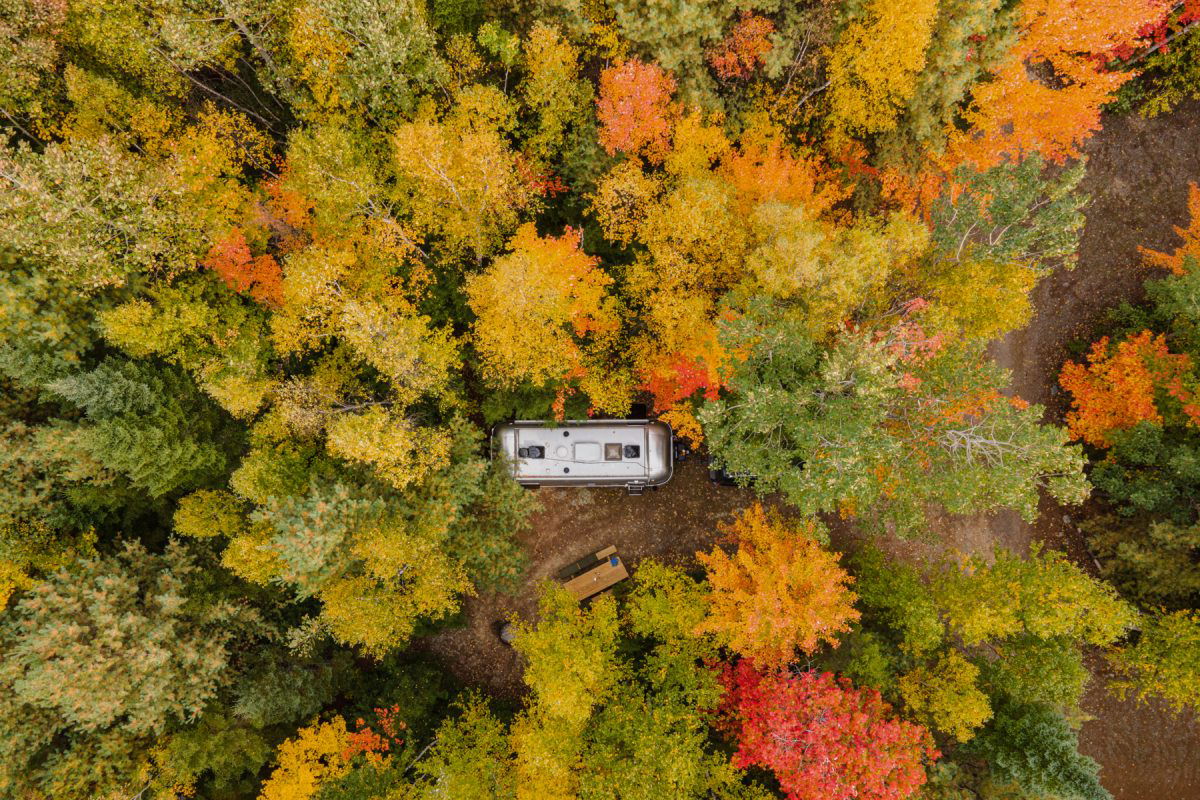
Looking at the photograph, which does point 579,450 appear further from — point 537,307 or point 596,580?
point 537,307

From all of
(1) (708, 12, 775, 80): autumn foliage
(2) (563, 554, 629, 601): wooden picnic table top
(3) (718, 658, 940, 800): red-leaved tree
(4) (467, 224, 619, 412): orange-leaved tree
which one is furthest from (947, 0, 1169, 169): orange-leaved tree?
(2) (563, 554, 629, 601): wooden picnic table top

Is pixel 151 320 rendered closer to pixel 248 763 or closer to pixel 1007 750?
pixel 248 763

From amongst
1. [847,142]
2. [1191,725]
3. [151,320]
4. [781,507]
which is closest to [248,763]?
[151,320]

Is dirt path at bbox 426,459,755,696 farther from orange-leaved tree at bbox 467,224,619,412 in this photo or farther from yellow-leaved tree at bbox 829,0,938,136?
yellow-leaved tree at bbox 829,0,938,136

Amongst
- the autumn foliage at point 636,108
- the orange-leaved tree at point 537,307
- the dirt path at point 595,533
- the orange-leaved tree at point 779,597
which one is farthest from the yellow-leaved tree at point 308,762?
the autumn foliage at point 636,108

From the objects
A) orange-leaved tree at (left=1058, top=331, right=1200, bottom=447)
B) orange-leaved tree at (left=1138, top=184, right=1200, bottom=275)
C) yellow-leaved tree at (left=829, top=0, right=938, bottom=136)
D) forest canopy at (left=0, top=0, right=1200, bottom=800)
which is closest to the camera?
forest canopy at (left=0, top=0, right=1200, bottom=800)

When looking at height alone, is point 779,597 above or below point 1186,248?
below

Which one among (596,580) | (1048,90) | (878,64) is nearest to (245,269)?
(596,580)
